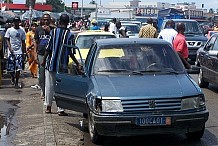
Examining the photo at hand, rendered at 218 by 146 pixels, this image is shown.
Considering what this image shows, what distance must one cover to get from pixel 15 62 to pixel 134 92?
7562 millimetres

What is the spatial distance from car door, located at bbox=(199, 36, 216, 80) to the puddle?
5055mm

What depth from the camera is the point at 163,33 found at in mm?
14273

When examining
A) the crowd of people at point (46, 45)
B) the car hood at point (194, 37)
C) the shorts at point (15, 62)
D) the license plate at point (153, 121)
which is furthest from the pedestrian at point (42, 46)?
the car hood at point (194, 37)

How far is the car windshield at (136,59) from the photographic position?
27.7 feet

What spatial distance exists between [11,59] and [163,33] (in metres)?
4.22

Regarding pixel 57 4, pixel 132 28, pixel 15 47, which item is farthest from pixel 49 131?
pixel 57 4

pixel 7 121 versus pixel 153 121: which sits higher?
pixel 153 121

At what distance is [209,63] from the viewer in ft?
45.5

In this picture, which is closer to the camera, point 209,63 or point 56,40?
point 56,40

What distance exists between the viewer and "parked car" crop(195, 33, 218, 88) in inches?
523

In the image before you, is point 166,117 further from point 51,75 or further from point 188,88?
point 51,75

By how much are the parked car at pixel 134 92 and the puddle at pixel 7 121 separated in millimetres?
1069

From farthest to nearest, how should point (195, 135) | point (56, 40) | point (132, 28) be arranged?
point (132, 28) → point (56, 40) → point (195, 135)

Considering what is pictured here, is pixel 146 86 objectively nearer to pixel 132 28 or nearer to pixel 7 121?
pixel 7 121
